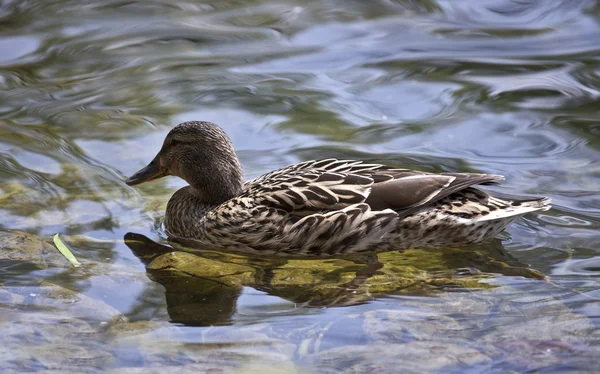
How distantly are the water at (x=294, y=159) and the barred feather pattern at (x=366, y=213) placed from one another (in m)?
0.19

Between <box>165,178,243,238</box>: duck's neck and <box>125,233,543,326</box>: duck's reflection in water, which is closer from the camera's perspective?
<box>125,233,543,326</box>: duck's reflection in water

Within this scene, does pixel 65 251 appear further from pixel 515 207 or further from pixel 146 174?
pixel 515 207

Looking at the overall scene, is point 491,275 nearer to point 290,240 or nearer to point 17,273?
point 290,240

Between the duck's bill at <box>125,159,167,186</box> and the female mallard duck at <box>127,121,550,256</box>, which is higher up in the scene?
the duck's bill at <box>125,159,167,186</box>

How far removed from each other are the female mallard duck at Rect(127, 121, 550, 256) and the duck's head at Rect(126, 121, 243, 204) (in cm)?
31

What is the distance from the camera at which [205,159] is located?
8.49 m

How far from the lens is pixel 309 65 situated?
11812 millimetres

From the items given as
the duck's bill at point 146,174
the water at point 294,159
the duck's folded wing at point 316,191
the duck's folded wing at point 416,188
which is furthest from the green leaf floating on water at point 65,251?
the duck's folded wing at point 416,188

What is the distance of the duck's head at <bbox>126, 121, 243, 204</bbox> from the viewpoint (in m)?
8.47

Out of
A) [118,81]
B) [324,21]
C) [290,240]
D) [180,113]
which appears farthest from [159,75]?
[290,240]

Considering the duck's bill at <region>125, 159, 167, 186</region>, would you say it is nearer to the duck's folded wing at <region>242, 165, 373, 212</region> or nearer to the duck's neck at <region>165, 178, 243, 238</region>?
the duck's neck at <region>165, 178, 243, 238</region>

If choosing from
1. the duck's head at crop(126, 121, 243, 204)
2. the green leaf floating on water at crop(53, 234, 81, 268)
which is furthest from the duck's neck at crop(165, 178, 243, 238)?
the green leaf floating on water at crop(53, 234, 81, 268)

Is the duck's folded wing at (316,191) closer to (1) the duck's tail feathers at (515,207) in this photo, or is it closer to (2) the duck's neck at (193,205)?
(2) the duck's neck at (193,205)

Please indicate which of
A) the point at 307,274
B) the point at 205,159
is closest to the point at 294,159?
the point at 205,159
